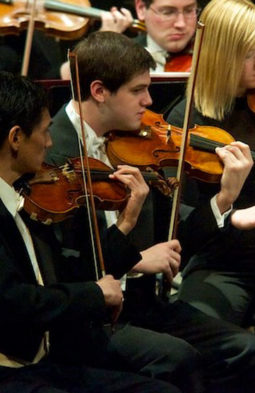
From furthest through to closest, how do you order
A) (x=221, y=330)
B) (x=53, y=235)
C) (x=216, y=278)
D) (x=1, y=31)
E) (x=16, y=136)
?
(x=1, y=31) < (x=216, y=278) < (x=221, y=330) < (x=53, y=235) < (x=16, y=136)

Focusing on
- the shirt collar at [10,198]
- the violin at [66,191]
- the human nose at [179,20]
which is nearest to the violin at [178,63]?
the human nose at [179,20]

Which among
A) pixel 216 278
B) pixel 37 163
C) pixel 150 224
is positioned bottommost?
pixel 216 278

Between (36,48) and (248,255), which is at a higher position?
(36,48)

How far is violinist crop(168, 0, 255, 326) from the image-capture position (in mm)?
2070

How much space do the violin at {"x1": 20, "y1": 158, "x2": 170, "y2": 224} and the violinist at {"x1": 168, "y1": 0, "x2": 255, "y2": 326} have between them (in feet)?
1.16

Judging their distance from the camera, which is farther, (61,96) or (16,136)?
(61,96)

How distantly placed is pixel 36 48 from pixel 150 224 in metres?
1.16

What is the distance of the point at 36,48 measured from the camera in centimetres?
292

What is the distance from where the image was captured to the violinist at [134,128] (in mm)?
1842

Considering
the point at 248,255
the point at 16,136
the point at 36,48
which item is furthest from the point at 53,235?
the point at 36,48

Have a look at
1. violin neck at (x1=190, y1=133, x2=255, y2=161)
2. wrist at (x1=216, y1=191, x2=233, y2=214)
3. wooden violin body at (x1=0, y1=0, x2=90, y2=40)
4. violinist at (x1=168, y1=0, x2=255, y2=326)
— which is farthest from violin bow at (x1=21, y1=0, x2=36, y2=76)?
wrist at (x1=216, y1=191, x2=233, y2=214)

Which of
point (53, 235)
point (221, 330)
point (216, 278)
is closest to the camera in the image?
point (53, 235)

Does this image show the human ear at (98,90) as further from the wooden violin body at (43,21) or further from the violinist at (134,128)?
the wooden violin body at (43,21)

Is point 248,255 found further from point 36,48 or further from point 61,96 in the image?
point 36,48
